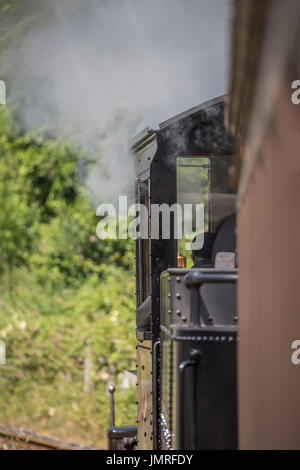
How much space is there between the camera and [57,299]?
12578mm

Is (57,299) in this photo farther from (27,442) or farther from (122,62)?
(122,62)

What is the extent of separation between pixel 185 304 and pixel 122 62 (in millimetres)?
7007

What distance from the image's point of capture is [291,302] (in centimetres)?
185

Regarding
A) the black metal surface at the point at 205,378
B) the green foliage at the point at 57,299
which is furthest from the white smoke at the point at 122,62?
the black metal surface at the point at 205,378

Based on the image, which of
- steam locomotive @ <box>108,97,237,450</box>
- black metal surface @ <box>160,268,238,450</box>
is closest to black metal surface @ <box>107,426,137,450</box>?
steam locomotive @ <box>108,97,237,450</box>

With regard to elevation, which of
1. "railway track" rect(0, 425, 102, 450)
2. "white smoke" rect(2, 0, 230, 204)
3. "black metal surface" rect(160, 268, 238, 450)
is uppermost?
"white smoke" rect(2, 0, 230, 204)

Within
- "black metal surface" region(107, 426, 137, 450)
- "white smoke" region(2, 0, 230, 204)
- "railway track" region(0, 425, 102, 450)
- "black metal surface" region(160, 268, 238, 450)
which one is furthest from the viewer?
"white smoke" region(2, 0, 230, 204)

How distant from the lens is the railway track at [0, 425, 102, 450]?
8.11 m

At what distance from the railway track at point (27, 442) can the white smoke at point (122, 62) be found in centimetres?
319

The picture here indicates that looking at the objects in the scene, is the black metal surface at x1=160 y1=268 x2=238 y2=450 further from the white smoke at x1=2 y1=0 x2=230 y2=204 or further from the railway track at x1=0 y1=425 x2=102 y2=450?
the railway track at x1=0 y1=425 x2=102 y2=450

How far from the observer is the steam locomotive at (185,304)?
11.3 ft

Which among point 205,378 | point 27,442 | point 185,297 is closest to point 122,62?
point 27,442

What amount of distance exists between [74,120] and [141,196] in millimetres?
6954

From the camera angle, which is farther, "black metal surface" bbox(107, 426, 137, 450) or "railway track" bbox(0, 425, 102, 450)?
"railway track" bbox(0, 425, 102, 450)
